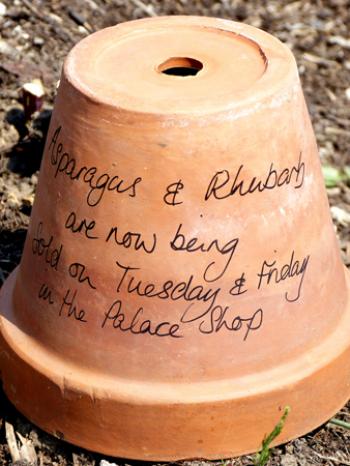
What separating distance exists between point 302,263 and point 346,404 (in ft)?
1.95

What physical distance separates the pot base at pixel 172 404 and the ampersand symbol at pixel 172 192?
0.45m

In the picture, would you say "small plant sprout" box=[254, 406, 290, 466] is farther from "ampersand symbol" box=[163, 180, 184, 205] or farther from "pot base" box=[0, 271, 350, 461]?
"ampersand symbol" box=[163, 180, 184, 205]

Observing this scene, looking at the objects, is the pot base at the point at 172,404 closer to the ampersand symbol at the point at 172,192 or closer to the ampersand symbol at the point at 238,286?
the ampersand symbol at the point at 238,286

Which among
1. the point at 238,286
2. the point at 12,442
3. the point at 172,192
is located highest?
the point at 172,192

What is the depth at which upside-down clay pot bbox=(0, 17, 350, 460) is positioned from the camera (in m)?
2.30

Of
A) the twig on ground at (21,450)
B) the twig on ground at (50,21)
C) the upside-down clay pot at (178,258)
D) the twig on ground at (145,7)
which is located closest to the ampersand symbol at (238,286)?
the upside-down clay pot at (178,258)

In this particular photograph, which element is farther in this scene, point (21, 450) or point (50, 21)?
point (50, 21)

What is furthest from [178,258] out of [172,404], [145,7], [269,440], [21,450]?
[145,7]

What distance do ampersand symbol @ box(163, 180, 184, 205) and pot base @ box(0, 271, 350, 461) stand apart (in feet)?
1.47

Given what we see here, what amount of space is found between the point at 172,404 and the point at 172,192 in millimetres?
507

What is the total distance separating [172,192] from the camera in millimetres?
2289

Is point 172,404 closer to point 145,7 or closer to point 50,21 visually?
point 50,21

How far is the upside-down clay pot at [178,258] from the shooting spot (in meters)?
2.30

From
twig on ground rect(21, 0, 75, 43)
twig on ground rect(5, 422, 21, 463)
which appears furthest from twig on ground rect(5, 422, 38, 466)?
twig on ground rect(21, 0, 75, 43)
